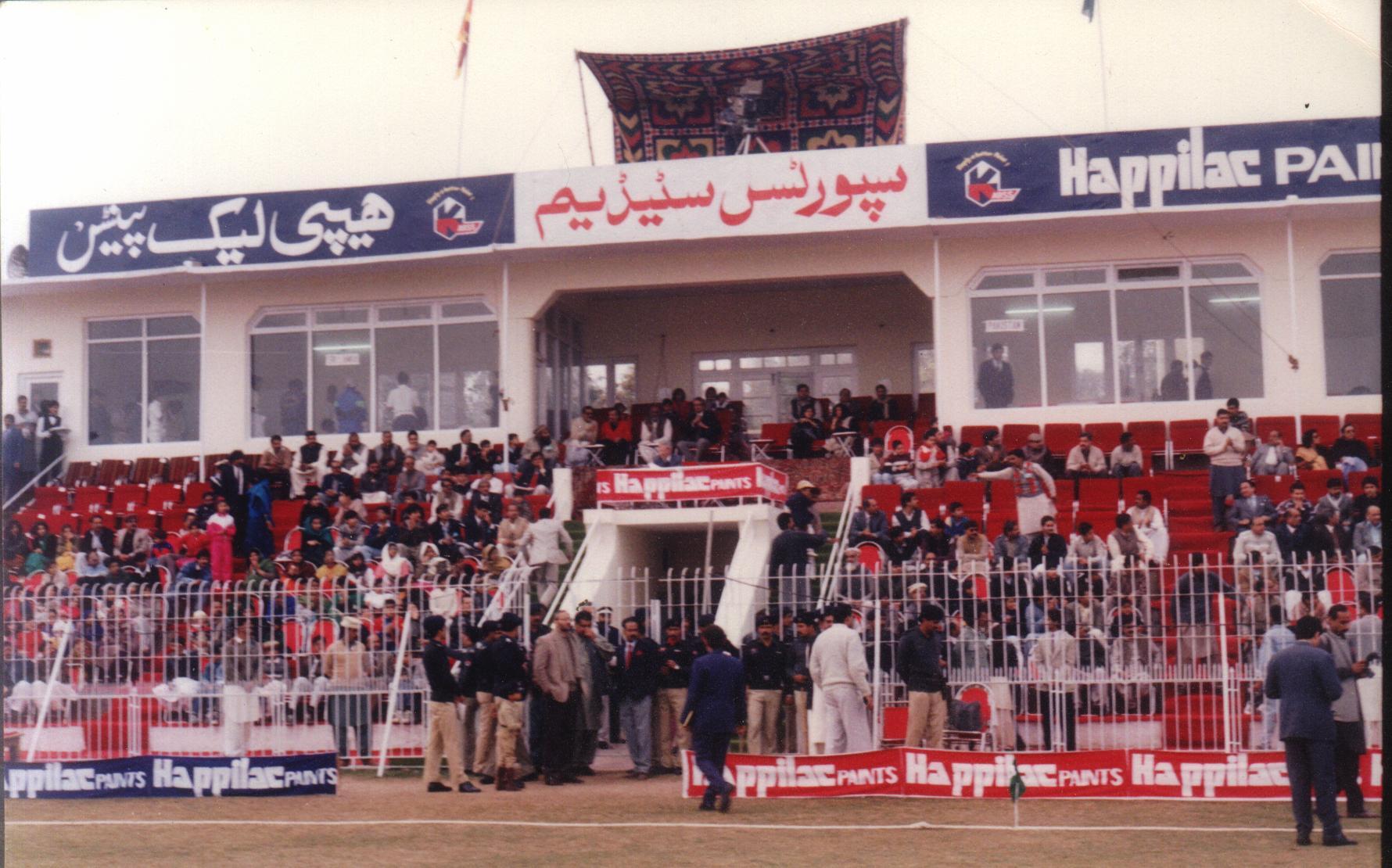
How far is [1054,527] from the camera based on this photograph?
59.3ft

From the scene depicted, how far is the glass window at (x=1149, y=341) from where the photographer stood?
2461cm

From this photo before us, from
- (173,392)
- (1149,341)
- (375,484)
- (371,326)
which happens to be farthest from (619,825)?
(173,392)

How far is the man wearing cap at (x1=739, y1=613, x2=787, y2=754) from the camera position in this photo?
605 inches

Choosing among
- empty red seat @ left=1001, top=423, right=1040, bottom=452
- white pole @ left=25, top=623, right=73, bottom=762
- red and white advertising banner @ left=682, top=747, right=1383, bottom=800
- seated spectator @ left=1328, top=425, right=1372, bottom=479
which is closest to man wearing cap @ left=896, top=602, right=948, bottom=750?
red and white advertising banner @ left=682, top=747, right=1383, bottom=800

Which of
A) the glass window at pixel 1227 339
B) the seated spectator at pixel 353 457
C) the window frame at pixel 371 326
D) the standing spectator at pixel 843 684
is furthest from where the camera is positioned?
the window frame at pixel 371 326

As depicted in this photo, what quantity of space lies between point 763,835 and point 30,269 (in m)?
20.9

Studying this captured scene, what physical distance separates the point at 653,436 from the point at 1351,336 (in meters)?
10.5

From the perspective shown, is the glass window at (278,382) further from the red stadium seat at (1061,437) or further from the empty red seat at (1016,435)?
the red stadium seat at (1061,437)

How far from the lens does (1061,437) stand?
23.7 meters

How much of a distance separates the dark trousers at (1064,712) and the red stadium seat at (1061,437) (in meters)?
8.76

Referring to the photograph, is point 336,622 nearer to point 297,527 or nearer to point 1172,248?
point 297,527

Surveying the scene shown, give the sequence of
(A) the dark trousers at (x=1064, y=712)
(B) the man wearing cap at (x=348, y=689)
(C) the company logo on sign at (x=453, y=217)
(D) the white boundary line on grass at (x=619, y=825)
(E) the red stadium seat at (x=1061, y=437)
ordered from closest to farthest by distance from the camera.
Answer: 1. (D) the white boundary line on grass at (x=619, y=825)
2. (A) the dark trousers at (x=1064, y=712)
3. (B) the man wearing cap at (x=348, y=689)
4. (E) the red stadium seat at (x=1061, y=437)
5. (C) the company logo on sign at (x=453, y=217)

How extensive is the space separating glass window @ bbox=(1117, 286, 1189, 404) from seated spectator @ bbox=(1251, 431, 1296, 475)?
3344 mm

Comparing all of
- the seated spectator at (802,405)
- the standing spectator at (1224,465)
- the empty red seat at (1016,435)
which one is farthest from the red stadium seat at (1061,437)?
the seated spectator at (802,405)
